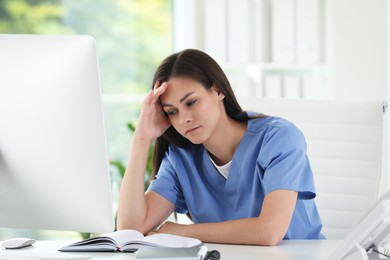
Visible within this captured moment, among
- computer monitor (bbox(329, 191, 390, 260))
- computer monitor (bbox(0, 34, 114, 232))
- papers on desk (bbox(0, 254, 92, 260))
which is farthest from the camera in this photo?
papers on desk (bbox(0, 254, 92, 260))

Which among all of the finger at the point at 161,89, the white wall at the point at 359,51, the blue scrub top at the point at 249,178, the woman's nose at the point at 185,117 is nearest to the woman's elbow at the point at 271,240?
the blue scrub top at the point at 249,178

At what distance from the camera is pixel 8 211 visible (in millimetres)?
1639

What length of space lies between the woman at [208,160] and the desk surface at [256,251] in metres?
0.11

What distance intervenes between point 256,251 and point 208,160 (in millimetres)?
477

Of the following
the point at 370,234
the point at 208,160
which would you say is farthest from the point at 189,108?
the point at 370,234

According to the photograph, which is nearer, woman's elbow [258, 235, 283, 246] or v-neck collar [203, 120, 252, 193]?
woman's elbow [258, 235, 283, 246]

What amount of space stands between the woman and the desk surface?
0.36 ft

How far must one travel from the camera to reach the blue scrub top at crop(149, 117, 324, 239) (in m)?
2.01

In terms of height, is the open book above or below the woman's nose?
below

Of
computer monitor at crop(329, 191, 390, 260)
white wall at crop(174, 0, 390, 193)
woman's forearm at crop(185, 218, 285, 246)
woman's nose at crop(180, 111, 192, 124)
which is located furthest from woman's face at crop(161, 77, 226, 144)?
white wall at crop(174, 0, 390, 193)

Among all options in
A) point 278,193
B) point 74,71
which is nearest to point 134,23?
point 278,193

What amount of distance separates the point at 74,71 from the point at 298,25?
7.53ft

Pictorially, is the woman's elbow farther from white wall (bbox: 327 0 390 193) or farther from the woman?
white wall (bbox: 327 0 390 193)

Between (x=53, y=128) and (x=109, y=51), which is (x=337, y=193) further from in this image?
(x=109, y=51)
